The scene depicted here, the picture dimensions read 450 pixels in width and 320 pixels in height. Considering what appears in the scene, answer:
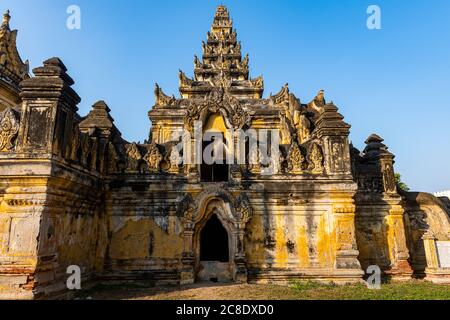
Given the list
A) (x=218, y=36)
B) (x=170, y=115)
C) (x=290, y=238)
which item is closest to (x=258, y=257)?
(x=290, y=238)

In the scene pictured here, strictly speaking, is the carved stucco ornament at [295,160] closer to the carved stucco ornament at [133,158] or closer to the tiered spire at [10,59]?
the carved stucco ornament at [133,158]

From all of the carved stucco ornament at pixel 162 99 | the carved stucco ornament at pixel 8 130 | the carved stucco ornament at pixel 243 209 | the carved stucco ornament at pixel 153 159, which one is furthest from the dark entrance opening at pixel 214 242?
the carved stucco ornament at pixel 162 99

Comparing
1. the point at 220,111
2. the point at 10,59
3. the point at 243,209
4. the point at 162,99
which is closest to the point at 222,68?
the point at 162,99

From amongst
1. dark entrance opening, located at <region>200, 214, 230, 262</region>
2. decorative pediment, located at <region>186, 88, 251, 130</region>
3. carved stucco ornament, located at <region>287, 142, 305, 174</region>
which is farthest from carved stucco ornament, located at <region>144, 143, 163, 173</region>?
carved stucco ornament, located at <region>287, 142, 305, 174</region>

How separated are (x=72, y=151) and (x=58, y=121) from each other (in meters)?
1.08

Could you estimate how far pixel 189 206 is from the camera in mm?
10875

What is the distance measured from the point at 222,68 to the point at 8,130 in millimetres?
21888

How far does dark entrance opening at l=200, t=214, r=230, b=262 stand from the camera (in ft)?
41.5

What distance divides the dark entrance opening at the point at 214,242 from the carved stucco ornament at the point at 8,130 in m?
7.31

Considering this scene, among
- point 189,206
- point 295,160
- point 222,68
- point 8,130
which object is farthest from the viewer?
point 222,68

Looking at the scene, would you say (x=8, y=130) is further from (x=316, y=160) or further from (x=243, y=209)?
(x=316, y=160)

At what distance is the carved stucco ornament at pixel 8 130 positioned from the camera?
796 centimetres

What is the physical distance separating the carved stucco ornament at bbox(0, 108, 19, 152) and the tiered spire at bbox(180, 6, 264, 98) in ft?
50.6

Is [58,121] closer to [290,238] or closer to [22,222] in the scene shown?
[22,222]
